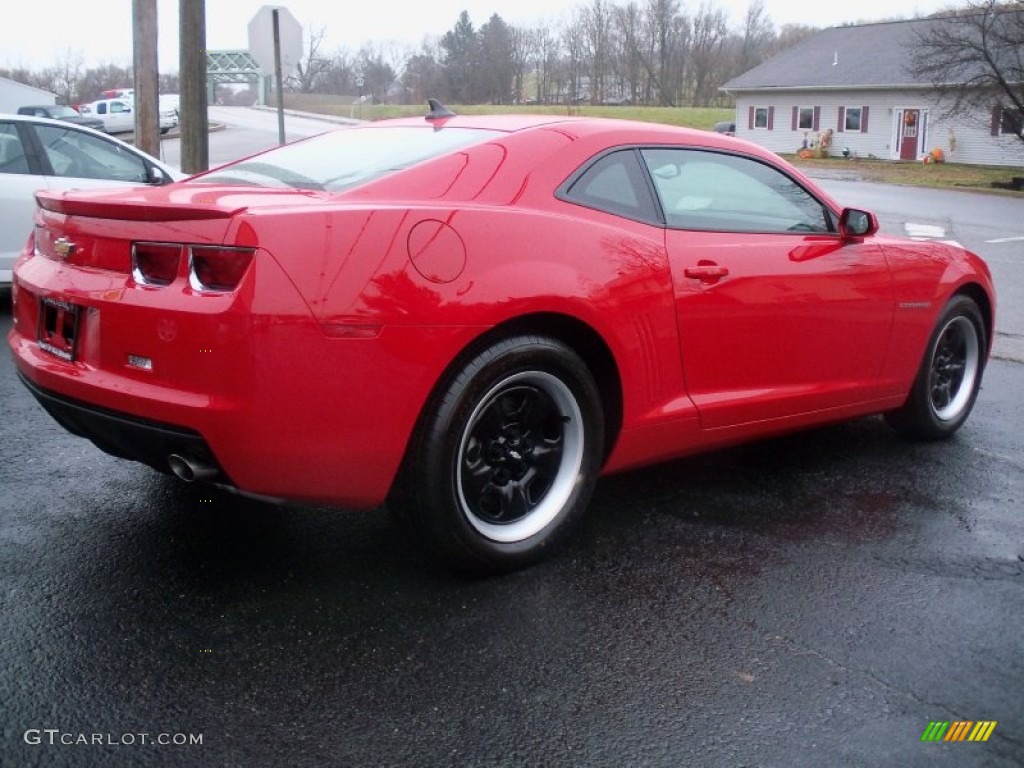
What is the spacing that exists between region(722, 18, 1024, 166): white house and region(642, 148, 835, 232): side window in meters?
37.8

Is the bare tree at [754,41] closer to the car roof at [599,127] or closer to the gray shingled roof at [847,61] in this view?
the gray shingled roof at [847,61]

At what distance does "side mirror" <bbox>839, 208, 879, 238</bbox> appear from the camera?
15.4 feet

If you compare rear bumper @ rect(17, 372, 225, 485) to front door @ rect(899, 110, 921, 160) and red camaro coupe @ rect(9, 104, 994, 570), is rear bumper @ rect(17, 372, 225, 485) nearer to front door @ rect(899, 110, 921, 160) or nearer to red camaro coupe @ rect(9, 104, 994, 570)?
red camaro coupe @ rect(9, 104, 994, 570)

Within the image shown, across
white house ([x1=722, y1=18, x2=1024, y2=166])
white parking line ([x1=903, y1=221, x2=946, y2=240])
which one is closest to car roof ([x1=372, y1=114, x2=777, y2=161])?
white parking line ([x1=903, y1=221, x2=946, y2=240])

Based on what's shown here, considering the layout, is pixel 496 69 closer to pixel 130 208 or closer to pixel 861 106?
pixel 861 106

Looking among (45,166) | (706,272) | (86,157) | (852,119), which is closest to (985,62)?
(852,119)

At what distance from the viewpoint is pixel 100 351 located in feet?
10.5

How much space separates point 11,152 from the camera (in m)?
8.11

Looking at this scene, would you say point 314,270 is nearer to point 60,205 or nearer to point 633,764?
point 60,205

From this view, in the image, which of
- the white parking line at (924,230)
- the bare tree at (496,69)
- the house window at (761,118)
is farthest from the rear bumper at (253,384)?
the bare tree at (496,69)

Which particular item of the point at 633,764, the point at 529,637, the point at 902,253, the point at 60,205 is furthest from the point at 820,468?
the point at 60,205

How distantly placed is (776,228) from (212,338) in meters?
2.46

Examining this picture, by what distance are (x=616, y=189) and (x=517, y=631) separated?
163 centimetres

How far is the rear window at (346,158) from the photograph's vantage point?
3674mm
